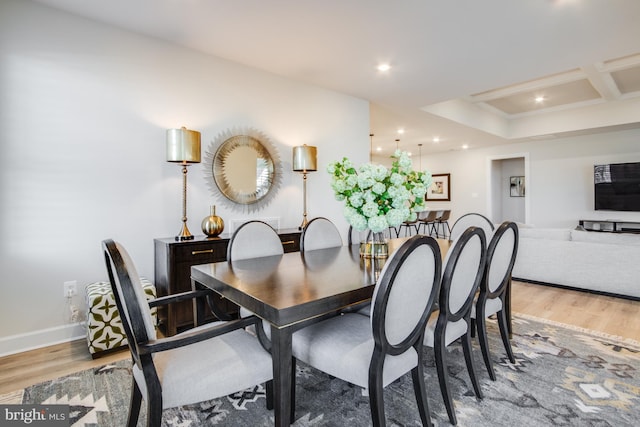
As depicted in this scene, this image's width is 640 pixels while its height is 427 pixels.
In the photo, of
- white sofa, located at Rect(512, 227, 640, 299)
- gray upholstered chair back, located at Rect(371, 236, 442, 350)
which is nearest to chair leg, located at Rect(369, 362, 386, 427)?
gray upholstered chair back, located at Rect(371, 236, 442, 350)

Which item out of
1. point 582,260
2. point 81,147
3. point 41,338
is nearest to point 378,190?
point 81,147

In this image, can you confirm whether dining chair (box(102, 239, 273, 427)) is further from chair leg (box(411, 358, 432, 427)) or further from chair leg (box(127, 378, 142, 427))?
chair leg (box(411, 358, 432, 427))

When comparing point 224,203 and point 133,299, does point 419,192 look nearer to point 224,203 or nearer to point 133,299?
point 133,299

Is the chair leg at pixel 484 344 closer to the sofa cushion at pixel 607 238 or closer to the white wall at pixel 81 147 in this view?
the white wall at pixel 81 147

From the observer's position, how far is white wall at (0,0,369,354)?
2309 millimetres

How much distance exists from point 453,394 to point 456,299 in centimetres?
60

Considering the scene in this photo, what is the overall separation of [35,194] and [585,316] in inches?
186

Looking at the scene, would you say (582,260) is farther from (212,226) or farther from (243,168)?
(212,226)

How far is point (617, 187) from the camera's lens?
6.10 metres

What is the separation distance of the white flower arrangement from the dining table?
0.89 feet

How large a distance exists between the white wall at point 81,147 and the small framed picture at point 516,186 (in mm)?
7782

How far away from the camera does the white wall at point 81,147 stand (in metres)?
2.31

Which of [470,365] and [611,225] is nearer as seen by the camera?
[470,365]

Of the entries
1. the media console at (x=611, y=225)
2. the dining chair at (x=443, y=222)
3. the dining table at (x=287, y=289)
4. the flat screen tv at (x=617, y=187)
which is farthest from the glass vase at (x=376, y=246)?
the flat screen tv at (x=617, y=187)
